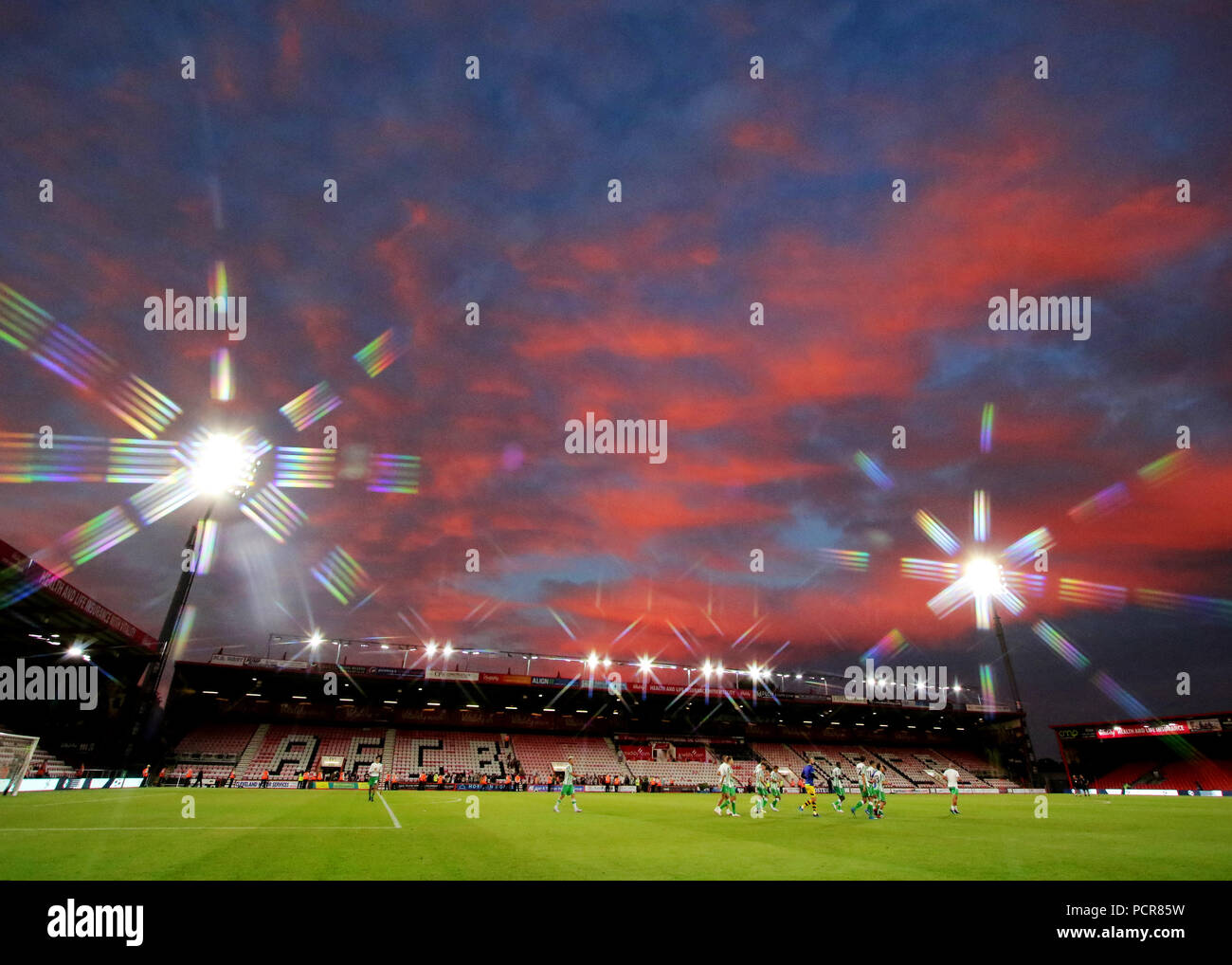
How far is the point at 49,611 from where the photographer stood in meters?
37.8

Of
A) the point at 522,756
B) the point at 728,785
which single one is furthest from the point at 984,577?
the point at 522,756

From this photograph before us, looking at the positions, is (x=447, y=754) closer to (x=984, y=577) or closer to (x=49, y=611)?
(x=49, y=611)

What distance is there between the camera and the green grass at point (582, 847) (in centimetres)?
1060

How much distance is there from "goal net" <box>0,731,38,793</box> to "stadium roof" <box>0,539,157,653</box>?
22.7 ft

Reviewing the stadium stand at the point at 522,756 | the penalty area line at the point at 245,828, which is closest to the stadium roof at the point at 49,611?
the stadium stand at the point at 522,756

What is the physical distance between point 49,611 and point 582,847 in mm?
A: 40073

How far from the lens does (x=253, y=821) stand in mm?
19094

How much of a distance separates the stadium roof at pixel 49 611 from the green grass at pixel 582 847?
45.1 ft

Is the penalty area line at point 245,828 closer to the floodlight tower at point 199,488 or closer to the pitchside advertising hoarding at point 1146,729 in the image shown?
the floodlight tower at point 199,488

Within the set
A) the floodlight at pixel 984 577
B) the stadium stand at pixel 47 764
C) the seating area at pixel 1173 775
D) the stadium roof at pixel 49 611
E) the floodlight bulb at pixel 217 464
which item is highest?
the floodlight bulb at pixel 217 464

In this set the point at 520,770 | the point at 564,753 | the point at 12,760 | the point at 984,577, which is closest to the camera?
the point at 12,760
